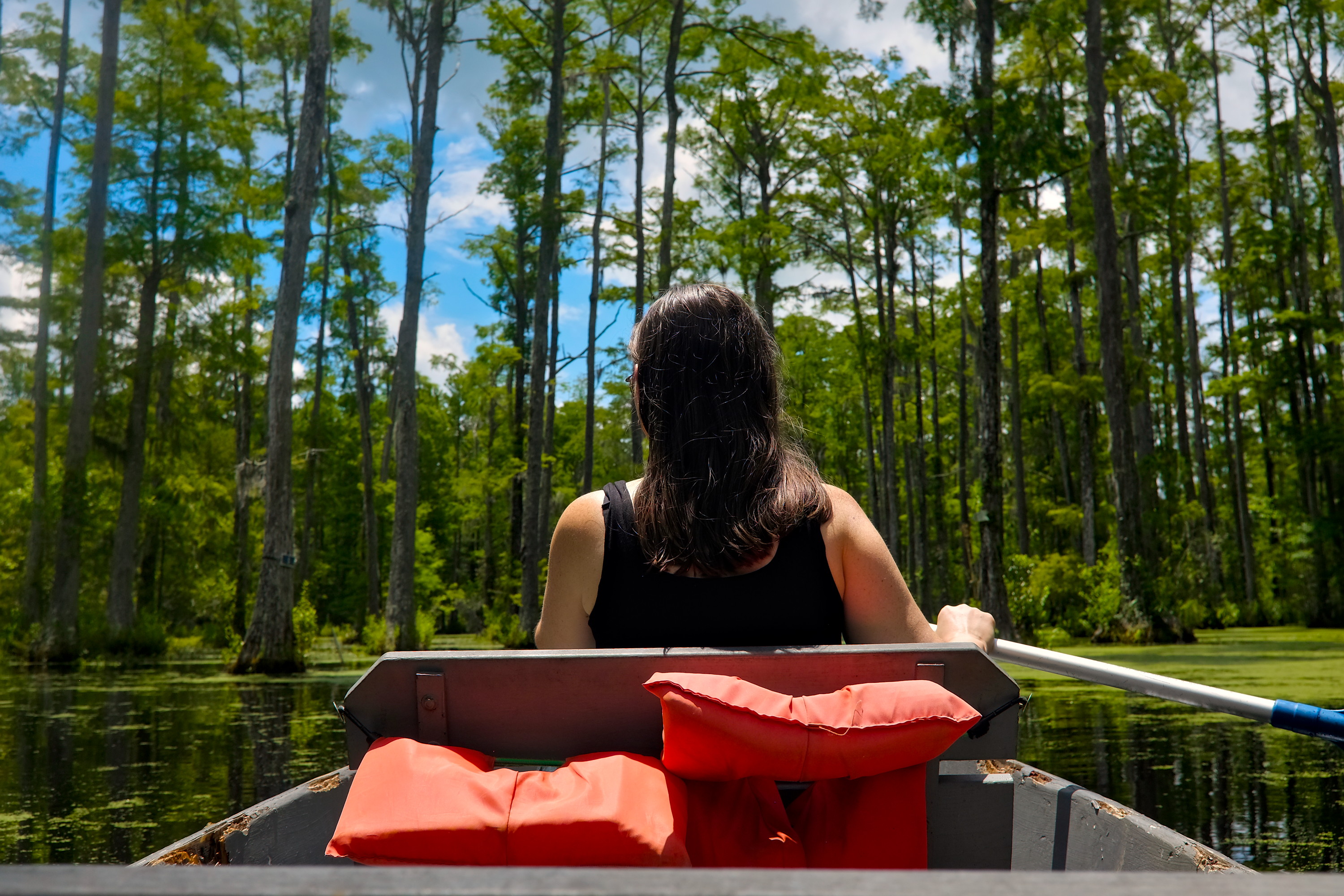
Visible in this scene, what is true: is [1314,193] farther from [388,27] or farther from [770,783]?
[770,783]

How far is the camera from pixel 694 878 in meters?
0.51

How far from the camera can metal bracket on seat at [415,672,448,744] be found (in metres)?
1.66

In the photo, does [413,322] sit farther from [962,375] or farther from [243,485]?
[962,375]

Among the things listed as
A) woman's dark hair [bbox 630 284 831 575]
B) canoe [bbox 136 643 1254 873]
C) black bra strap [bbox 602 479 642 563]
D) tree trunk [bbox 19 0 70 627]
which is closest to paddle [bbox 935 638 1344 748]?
canoe [bbox 136 643 1254 873]

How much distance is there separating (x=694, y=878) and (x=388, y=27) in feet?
71.1

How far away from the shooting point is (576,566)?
188 centimetres

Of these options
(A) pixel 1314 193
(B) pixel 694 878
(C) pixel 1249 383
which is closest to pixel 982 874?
(B) pixel 694 878

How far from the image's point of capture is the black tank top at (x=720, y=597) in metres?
1.84

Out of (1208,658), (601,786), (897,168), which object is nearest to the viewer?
(601,786)

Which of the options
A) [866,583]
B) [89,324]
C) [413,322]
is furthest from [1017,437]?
[866,583]

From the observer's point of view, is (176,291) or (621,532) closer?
(621,532)

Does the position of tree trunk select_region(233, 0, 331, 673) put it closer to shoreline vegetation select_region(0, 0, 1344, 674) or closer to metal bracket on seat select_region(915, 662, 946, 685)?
shoreline vegetation select_region(0, 0, 1344, 674)

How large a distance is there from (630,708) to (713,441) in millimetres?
561

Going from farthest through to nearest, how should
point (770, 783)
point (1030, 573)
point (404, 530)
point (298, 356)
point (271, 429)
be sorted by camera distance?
1. point (298, 356)
2. point (1030, 573)
3. point (404, 530)
4. point (271, 429)
5. point (770, 783)
